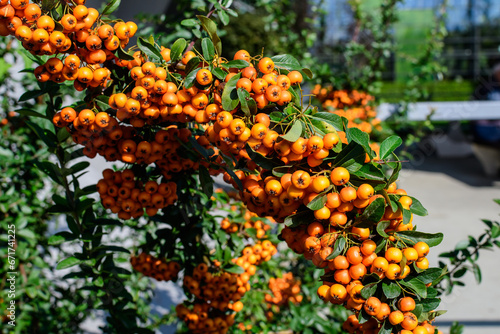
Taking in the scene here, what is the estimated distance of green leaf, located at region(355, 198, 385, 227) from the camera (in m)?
1.00

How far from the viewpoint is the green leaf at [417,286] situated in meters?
1.03

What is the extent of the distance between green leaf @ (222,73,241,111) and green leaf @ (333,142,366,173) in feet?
0.99

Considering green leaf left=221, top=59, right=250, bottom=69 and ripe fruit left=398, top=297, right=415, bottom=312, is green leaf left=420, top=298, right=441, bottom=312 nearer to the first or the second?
ripe fruit left=398, top=297, right=415, bottom=312

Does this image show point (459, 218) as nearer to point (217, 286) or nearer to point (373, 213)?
point (217, 286)

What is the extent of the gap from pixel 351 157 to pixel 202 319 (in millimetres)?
1090

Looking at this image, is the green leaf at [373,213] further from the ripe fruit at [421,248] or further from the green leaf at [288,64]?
the green leaf at [288,64]

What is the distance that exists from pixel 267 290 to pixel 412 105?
7.49 feet

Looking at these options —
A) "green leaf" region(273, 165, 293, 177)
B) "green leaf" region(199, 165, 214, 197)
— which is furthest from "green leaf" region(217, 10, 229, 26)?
"green leaf" region(273, 165, 293, 177)

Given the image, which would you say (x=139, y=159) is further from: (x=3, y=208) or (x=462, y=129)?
(x=462, y=129)

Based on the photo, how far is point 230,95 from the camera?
1.06 meters

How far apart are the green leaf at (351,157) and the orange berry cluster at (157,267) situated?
99 cm

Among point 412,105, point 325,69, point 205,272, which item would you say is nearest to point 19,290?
point 205,272

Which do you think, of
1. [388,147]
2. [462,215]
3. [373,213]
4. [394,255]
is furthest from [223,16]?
[462,215]

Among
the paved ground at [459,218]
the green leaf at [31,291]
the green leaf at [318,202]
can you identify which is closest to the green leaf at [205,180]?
the green leaf at [318,202]
